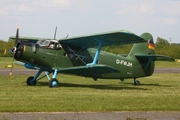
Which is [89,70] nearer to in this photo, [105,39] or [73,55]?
[73,55]

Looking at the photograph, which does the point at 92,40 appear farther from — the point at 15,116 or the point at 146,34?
the point at 15,116

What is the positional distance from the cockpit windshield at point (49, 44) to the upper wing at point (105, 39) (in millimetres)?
253

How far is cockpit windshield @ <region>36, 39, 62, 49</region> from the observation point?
18703 millimetres

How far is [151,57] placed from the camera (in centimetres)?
2216

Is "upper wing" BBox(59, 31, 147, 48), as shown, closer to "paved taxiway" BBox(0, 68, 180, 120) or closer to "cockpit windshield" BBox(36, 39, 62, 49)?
"cockpit windshield" BBox(36, 39, 62, 49)

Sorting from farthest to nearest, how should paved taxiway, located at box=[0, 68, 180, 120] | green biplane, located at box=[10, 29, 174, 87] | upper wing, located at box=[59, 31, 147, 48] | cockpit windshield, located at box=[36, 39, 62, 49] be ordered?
1. cockpit windshield, located at box=[36, 39, 62, 49]
2. green biplane, located at box=[10, 29, 174, 87]
3. upper wing, located at box=[59, 31, 147, 48]
4. paved taxiway, located at box=[0, 68, 180, 120]

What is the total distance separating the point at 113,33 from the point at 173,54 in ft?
179

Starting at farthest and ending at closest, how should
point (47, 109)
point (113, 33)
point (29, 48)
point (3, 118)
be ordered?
1. point (29, 48)
2. point (113, 33)
3. point (47, 109)
4. point (3, 118)

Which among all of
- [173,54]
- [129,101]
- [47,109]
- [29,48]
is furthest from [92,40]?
[173,54]

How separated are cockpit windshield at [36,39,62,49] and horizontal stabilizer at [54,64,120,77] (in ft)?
3.75

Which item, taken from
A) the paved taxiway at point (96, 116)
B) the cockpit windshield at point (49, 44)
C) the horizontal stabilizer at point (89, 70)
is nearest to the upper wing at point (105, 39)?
the cockpit windshield at point (49, 44)

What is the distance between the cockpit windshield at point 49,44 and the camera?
18703 mm

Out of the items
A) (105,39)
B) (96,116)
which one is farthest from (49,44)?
(96,116)

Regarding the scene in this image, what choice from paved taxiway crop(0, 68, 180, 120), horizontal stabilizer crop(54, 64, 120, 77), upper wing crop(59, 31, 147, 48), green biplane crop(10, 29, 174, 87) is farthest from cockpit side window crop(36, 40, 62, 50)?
paved taxiway crop(0, 68, 180, 120)
